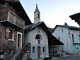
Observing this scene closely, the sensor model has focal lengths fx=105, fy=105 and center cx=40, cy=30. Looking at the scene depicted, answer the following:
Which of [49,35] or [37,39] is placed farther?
[49,35]

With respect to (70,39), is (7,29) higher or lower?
higher

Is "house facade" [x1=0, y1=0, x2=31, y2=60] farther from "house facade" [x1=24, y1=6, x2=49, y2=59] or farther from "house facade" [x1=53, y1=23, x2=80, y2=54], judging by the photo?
"house facade" [x1=53, y1=23, x2=80, y2=54]

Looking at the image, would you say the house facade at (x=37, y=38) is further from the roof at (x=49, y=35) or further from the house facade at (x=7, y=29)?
the house facade at (x=7, y=29)

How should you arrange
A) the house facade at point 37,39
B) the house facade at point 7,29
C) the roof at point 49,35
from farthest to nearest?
the roof at point 49,35 → the house facade at point 37,39 → the house facade at point 7,29

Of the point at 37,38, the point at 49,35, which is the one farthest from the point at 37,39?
the point at 49,35

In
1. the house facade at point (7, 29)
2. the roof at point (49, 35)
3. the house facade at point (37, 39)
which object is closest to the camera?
the house facade at point (7, 29)

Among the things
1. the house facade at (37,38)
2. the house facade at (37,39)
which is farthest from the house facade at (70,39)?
the house facade at (37,39)

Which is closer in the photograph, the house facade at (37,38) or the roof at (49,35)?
the house facade at (37,38)

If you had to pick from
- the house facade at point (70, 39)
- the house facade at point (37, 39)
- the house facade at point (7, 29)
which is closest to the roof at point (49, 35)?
the house facade at point (37, 39)

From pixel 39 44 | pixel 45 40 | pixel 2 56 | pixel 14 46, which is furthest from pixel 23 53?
pixel 45 40

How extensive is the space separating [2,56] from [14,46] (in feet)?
8.13

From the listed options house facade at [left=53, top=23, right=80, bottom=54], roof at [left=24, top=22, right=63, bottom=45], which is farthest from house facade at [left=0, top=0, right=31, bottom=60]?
house facade at [left=53, top=23, right=80, bottom=54]

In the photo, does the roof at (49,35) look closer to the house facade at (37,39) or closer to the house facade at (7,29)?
the house facade at (37,39)

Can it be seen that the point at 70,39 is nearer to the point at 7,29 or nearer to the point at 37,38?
the point at 37,38
